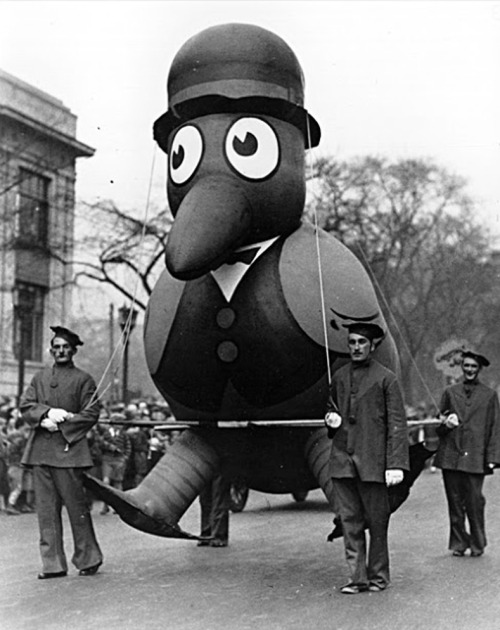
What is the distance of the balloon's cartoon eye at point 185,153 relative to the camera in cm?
654

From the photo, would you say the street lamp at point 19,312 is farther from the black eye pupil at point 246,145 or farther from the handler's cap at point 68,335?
the black eye pupil at point 246,145

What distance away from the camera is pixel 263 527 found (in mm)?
10219

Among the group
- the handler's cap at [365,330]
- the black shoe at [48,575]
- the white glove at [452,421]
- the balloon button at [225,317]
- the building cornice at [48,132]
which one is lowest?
the black shoe at [48,575]

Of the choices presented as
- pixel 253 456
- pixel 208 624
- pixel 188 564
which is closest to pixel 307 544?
pixel 188 564

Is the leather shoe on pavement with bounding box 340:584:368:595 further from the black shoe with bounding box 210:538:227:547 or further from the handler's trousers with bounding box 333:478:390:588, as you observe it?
the black shoe with bounding box 210:538:227:547

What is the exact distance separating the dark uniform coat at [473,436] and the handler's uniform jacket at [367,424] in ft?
6.83

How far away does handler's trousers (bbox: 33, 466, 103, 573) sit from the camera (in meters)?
6.88

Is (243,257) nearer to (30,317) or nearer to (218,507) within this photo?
(218,507)

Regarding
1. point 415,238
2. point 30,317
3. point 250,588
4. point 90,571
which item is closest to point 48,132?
point 30,317

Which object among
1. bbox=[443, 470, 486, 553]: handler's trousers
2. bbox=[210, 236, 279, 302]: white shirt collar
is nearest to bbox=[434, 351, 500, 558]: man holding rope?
bbox=[443, 470, 486, 553]: handler's trousers

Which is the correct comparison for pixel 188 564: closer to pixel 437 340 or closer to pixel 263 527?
pixel 263 527

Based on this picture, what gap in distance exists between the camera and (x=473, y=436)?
26.8 ft

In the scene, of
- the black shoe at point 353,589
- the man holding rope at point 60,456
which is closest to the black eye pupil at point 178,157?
the man holding rope at point 60,456

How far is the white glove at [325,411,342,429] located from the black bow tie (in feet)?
3.69
